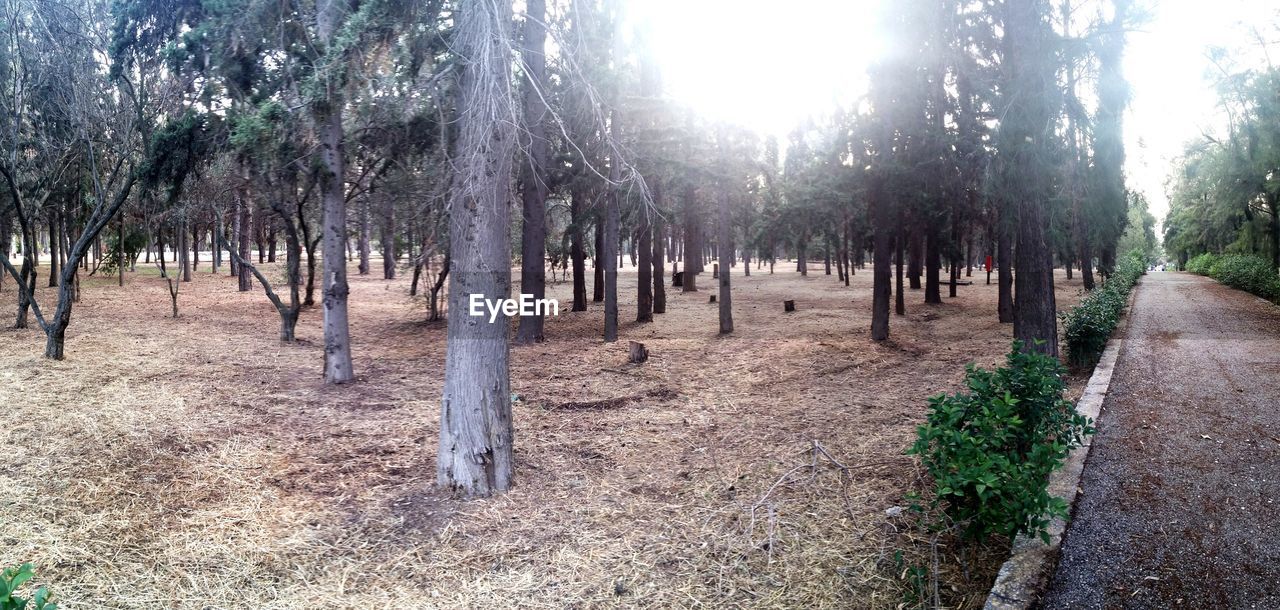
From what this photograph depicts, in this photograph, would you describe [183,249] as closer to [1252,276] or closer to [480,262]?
[480,262]

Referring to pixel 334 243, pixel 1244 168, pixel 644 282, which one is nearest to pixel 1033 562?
pixel 334 243

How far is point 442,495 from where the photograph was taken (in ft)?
16.0

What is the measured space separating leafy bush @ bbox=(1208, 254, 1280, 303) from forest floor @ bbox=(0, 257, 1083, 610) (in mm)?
17906

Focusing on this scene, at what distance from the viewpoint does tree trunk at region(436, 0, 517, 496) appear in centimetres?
455

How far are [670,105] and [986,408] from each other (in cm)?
982

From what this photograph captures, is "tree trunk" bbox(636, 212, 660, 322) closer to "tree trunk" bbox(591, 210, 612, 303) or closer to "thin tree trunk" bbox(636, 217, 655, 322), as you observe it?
"thin tree trunk" bbox(636, 217, 655, 322)

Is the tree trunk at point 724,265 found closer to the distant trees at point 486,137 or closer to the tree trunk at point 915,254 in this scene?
the distant trees at point 486,137

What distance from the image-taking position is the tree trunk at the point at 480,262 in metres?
4.55

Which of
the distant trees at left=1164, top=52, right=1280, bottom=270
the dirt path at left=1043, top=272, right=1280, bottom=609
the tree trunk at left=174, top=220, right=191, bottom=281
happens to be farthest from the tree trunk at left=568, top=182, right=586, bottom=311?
the distant trees at left=1164, top=52, right=1280, bottom=270

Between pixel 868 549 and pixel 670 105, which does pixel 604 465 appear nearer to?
pixel 868 549

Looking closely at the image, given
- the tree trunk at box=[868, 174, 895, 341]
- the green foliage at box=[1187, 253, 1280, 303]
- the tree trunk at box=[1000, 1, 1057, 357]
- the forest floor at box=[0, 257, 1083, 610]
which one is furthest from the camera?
the green foliage at box=[1187, 253, 1280, 303]

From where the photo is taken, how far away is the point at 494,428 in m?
4.93

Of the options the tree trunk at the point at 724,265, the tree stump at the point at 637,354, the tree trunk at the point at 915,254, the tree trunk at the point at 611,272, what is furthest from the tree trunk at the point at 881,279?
the tree trunk at the point at 915,254

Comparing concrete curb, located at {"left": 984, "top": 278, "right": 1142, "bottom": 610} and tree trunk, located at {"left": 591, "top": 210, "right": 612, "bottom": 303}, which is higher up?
tree trunk, located at {"left": 591, "top": 210, "right": 612, "bottom": 303}
